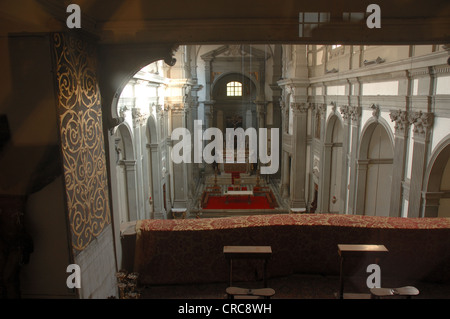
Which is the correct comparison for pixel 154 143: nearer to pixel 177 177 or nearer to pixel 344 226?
pixel 177 177

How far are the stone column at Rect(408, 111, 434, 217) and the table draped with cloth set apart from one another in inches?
138

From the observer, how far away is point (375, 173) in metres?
11.2

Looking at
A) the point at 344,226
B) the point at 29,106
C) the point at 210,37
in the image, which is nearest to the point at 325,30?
the point at 210,37

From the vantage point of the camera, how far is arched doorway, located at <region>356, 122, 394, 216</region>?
36.4 ft

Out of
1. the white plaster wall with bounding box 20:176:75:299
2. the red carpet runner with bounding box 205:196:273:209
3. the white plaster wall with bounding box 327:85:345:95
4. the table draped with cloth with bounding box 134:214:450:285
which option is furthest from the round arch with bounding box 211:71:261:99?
the white plaster wall with bounding box 20:176:75:299

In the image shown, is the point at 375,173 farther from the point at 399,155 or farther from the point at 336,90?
the point at 336,90

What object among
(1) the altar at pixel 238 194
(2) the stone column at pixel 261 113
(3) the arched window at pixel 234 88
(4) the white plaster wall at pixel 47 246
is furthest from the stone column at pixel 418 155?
(3) the arched window at pixel 234 88

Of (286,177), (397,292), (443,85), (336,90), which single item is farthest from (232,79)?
(397,292)

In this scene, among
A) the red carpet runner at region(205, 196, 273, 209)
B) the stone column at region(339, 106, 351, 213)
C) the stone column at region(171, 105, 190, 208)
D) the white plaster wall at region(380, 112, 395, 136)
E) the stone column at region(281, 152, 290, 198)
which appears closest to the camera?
the white plaster wall at region(380, 112, 395, 136)

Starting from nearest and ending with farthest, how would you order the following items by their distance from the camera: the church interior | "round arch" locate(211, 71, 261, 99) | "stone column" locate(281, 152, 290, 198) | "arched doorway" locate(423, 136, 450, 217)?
the church interior, "arched doorway" locate(423, 136, 450, 217), "stone column" locate(281, 152, 290, 198), "round arch" locate(211, 71, 261, 99)

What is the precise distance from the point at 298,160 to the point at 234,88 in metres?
11.4

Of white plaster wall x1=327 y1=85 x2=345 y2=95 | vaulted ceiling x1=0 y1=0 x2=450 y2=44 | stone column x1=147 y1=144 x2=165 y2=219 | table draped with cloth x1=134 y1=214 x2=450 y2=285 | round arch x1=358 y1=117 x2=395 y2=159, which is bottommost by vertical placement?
stone column x1=147 y1=144 x2=165 y2=219

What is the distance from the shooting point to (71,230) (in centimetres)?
311

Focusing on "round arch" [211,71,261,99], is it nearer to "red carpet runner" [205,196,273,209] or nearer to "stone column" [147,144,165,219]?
"red carpet runner" [205,196,273,209]
